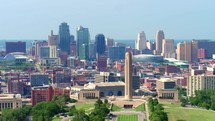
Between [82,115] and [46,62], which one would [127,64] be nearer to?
[82,115]

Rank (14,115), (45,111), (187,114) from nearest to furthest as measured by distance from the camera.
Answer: (45,111), (187,114), (14,115)

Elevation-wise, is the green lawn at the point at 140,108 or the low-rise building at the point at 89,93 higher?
the low-rise building at the point at 89,93

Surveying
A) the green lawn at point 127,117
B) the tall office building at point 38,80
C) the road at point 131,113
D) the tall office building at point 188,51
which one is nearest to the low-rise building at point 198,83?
the tall office building at point 38,80

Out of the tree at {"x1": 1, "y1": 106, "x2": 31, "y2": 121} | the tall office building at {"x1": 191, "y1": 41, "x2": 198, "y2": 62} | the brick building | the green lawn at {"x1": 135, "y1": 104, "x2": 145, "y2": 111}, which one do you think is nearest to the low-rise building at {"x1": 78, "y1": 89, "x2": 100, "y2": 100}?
the brick building

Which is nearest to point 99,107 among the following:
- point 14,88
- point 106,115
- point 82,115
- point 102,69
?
point 106,115

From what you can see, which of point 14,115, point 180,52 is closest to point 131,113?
point 14,115

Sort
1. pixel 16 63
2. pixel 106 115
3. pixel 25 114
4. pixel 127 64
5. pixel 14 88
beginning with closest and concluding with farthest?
pixel 106 115
pixel 25 114
pixel 127 64
pixel 14 88
pixel 16 63

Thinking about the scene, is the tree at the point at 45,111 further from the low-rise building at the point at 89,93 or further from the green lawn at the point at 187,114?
the low-rise building at the point at 89,93

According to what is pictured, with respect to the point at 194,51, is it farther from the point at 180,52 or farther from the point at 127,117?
the point at 127,117
